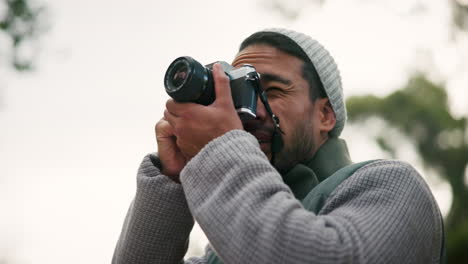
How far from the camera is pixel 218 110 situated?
4.65 feet

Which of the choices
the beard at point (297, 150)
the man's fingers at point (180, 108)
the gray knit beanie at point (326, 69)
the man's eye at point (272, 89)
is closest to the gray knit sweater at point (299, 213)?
the man's fingers at point (180, 108)

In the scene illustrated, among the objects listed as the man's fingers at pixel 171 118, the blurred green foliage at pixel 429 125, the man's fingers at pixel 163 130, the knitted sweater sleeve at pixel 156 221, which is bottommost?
the blurred green foliage at pixel 429 125

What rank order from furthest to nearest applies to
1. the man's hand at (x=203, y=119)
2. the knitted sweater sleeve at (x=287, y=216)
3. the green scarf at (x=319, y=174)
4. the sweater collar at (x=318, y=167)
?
the sweater collar at (x=318, y=167) → the green scarf at (x=319, y=174) → the man's hand at (x=203, y=119) → the knitted sweater sleeve at (x=287, y=216)

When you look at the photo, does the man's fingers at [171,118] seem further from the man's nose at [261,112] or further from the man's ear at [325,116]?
the man's ear at [325,116]

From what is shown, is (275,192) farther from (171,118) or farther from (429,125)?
(429,125)

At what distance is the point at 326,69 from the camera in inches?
85.2

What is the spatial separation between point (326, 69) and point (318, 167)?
0.44 meters

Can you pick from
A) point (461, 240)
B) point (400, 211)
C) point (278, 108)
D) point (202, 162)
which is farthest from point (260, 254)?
point (461, 240)

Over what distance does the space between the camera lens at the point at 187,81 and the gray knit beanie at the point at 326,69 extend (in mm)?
715

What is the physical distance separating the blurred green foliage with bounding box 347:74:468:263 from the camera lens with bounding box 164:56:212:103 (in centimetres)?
1614

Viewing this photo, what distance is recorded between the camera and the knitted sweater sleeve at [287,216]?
1216 millimetres

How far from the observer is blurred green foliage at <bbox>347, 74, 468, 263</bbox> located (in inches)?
703

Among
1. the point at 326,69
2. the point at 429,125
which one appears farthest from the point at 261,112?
the point at 429,125

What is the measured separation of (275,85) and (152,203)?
592mm
